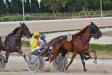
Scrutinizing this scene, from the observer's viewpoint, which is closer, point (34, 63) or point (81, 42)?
point (81, 42)

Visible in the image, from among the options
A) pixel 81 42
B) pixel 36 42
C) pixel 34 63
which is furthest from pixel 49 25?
pixel 81 42

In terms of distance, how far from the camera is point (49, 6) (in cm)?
5559

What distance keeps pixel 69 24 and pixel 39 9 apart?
1776 centimetres

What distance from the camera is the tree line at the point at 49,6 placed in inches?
1812

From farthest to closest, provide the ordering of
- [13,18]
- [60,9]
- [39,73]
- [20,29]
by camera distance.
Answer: [60,9] < [13,18] < [20,29] < [39,73]

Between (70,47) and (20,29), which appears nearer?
(70,47)

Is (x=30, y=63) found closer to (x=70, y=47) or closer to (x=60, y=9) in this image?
(x=70, y=47)

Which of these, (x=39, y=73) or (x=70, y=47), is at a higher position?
(x=70, y=47)

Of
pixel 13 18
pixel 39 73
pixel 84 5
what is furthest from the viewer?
pixel 84 5

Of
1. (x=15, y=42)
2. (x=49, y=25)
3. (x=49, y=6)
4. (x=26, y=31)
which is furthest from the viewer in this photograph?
(x=49, y=6)

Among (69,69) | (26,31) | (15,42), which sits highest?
(26,31)

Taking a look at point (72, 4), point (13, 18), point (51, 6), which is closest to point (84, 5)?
point (72, 4)

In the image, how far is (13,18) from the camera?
124 ft

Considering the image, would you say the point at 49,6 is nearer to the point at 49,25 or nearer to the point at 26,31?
the point at 49,25
